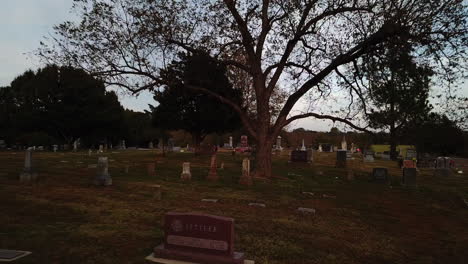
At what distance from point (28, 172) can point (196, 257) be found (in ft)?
31.6

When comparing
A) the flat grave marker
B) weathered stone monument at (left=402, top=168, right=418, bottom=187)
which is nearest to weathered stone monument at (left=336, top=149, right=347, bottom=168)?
weathered stone monument at (left=402, top=168, right=418, bottom=187)

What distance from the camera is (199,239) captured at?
5.14m

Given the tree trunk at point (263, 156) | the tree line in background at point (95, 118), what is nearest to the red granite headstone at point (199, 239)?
the tree trunk at point (263, 156)

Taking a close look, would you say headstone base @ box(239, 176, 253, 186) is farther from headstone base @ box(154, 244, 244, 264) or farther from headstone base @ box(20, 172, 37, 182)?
headstone base @ box(154, 244, 244, 264)

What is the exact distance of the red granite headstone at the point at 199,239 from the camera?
502 cm

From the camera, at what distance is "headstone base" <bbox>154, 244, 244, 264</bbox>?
4.99 m

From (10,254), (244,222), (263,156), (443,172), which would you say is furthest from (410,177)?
(10,254)

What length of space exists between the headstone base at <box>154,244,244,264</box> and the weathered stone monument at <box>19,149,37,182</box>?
8865 millimetres

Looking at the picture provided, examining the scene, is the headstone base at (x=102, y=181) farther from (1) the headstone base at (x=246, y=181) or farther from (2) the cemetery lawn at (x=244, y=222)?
(1) the headstone base at (x=246, y=181)

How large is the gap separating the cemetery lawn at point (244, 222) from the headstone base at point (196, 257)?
1.02 ft

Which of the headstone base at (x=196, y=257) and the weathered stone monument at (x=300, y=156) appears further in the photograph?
the weathered stone monument at (x=300, y=156)

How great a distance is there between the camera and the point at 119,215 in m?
7.97

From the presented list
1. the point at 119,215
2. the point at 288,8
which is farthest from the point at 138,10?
the point at 119,215

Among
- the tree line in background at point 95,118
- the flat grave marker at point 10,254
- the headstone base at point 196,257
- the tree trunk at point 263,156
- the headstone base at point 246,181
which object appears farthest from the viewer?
the tree line in background at point 95,118
